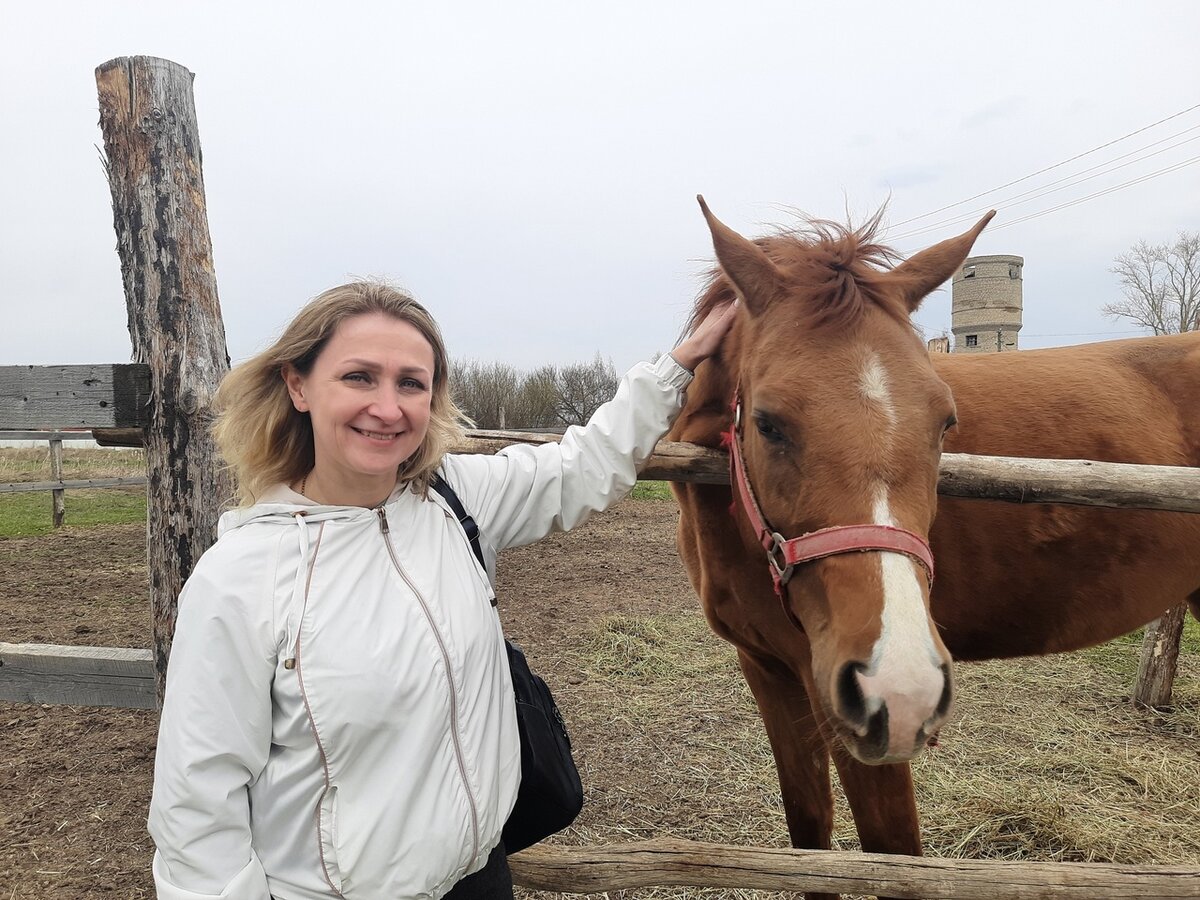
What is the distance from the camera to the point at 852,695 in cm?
142

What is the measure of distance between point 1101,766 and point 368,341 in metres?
4.50

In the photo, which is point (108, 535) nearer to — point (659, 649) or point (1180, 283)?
point (659, 649)

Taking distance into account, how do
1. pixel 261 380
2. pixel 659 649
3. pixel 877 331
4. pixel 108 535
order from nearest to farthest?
1. pixel 261 380
2. pixel 877 331
3. pixel 659 649
4. pixel 108 535

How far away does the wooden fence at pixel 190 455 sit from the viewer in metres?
1.95

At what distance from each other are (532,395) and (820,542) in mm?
23881

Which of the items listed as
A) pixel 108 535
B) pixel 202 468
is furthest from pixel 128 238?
pixel 108 535

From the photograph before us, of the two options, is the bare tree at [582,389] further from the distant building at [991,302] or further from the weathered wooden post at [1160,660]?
the weathered wooden post at [1160,660]

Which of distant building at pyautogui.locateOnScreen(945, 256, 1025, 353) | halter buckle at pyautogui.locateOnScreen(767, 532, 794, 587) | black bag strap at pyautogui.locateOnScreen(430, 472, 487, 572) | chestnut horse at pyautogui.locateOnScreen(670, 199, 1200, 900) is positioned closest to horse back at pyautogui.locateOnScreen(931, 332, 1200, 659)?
chestnut horse at pyautogui.locateOnScreen(670, 199, 1200, 900)

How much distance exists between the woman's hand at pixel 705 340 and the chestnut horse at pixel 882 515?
0.15ft

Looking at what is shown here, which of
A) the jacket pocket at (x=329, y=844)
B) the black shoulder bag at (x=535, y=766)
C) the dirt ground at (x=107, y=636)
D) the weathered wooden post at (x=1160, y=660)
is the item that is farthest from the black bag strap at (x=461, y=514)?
the weathered wooden post at (x=1160, y=660)

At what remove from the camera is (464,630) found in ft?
4.70

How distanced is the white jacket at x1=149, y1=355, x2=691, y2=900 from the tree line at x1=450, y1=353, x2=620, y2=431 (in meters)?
21.2

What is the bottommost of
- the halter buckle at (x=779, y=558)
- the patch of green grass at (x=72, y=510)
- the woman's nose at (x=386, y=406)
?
the patch of green grass at (x=72, y=510)

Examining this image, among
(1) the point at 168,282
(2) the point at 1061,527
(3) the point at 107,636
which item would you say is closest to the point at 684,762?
(2) the point at 1061,527
